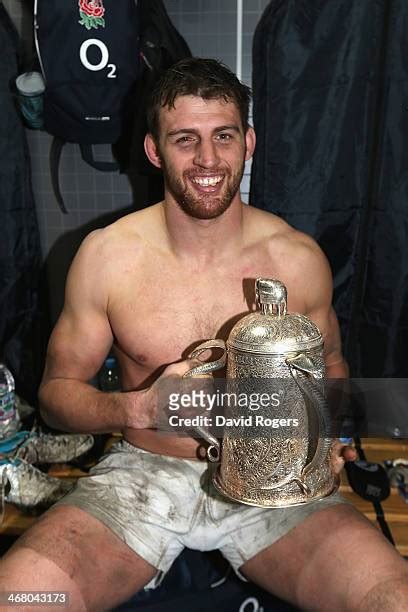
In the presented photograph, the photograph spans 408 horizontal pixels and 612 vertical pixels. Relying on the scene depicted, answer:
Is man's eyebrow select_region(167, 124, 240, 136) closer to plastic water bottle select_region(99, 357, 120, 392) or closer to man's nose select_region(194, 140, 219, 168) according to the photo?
man's nose select_region(194, 140, 219, 168)

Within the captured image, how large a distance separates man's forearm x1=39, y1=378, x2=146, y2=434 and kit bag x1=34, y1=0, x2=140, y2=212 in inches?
37.1

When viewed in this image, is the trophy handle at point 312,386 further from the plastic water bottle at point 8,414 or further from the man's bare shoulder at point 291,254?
the plastic water bottle at point 8,414

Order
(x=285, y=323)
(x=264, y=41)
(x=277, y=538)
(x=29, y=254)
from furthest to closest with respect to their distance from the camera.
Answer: (x=29, y=254) → (x=264, y=41) → (x=277, y=538) → (x=285, y=323)

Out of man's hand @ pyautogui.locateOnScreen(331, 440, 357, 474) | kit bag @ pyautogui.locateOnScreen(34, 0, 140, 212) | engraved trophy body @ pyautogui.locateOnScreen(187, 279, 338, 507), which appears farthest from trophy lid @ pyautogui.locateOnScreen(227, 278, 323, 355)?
kit bag @ pyautogui.locateOnScreen(34, 0, 140, 212)

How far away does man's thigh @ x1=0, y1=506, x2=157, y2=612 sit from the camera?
1095 millimetres

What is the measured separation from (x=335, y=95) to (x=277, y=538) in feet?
4.24

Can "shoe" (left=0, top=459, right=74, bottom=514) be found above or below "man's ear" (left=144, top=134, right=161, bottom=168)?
below

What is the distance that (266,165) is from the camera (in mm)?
2002

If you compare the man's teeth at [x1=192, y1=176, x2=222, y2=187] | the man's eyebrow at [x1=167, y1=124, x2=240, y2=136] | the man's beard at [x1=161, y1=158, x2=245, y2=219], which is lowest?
the man's beard at [x1=161, y1=158, x2=245, y2=219]

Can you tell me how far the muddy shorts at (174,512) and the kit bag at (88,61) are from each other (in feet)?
3.69

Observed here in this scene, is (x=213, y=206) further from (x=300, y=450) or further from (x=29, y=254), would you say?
(x=29, y=254)

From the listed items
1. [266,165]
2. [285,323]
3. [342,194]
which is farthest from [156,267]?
[342,194]

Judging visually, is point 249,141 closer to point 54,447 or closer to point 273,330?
point 273,330

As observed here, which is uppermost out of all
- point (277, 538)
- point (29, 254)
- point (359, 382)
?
point (29, 254)
